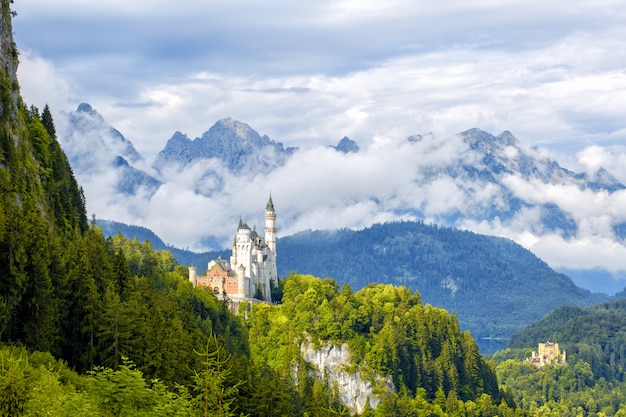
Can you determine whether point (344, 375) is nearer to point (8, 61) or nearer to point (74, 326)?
point (8, 61)

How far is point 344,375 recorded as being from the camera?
18250 cm

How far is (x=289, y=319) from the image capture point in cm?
18725

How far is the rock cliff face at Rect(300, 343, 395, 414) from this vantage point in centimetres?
17999

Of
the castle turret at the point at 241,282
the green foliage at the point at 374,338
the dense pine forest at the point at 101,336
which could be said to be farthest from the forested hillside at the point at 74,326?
the castle turret at the point at 241,282

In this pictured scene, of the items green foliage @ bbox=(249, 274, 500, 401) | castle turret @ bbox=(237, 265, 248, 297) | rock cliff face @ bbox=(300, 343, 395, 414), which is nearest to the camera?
rock cliff face @ bbox=(300, 343, 395, 414)

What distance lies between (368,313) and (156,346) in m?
121

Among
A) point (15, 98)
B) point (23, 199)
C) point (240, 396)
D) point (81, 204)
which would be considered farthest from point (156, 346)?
point (81, 204)

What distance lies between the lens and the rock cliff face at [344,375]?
179988 mm

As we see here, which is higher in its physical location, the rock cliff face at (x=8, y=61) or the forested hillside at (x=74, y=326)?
the rock cliff face at (x=8, y=61)

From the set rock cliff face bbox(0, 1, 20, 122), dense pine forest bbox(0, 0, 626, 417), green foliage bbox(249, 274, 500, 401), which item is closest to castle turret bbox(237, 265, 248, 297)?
green foliage bbox(249, 274, 500, 401)

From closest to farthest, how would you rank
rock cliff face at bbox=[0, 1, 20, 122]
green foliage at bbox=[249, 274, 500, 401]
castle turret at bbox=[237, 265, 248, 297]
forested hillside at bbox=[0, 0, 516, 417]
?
forested hillside at bbox=[0, 0, 516, 417], rock cliff face at bbox=[0, 1, 20, 122], green foliage at bbox=[249, 274, 500, 401], castle turret at bbox=[237, 265, 248, 297]

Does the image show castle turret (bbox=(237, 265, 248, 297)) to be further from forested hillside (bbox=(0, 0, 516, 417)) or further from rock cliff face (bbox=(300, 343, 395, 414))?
forested hillside (bbox=(0, 0, 516, 417))

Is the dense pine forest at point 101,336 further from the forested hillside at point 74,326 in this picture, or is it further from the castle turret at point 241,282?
the castle turret at point 241,282

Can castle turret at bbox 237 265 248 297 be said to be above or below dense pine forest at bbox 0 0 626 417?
above
